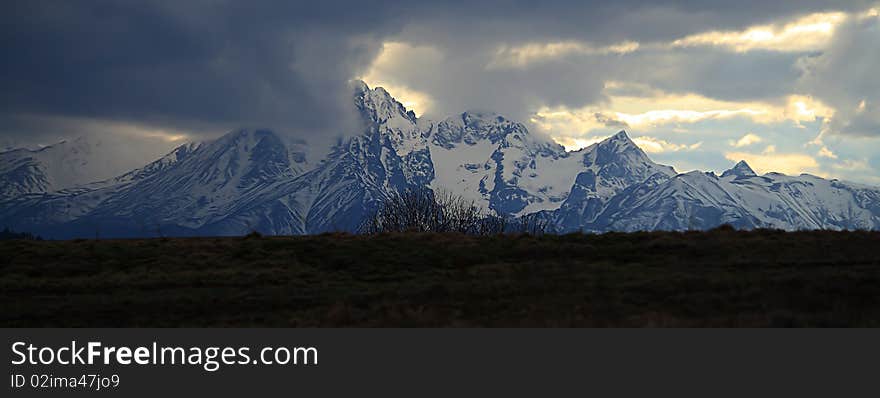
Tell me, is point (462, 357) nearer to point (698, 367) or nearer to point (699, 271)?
point (698, 367)

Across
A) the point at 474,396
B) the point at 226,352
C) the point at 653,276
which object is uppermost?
the point at 653,276

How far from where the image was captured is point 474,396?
67.9 ft

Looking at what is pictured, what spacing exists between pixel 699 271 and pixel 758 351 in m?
12.1

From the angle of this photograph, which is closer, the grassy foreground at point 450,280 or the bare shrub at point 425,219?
the grassy foreground at point 450,280

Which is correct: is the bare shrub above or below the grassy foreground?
above

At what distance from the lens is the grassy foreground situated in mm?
27281

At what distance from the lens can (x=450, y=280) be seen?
34906 millimetres

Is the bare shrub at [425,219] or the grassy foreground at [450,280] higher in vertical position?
the bare shrub at [425,219]

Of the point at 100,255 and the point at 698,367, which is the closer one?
the point at 698,367

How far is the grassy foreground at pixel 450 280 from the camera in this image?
27.3 metres

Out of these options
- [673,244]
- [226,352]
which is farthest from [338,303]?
[673,244]

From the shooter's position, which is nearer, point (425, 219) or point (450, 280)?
point (450, 280)

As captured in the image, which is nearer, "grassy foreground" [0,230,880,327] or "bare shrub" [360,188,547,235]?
"grassy foreground" [0,230,880,327]

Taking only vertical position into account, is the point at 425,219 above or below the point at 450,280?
above
